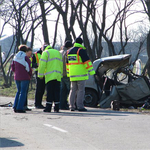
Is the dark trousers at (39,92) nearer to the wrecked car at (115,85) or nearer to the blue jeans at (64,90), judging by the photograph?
the blue jeans at (64,90)

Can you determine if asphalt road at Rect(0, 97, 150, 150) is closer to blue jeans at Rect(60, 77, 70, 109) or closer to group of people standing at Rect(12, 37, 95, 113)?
group of people standing at Rect(12, 37, 95, 113)

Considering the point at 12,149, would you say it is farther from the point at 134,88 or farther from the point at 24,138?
the point at 134,88

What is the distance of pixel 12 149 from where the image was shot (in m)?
6.37

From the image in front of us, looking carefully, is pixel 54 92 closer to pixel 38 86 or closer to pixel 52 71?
pixel 52 71

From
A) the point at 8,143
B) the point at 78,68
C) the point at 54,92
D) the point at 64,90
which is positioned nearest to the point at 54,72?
the point at 54,92

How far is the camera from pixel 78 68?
38.3ft

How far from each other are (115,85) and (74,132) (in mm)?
6252

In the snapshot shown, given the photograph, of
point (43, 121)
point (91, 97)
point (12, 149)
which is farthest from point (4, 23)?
point (12, 149)

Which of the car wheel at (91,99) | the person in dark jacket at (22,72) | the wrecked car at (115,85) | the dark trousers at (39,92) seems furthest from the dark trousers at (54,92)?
the car wheel at (91,99)

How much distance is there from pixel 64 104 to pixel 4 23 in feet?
95.3

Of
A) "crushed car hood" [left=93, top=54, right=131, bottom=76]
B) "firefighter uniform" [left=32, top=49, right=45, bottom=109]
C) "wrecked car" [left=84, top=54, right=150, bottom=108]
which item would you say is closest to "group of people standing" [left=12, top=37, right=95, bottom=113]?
"firefighter uniform" [left=32, top=49, right=45, bottom=109]

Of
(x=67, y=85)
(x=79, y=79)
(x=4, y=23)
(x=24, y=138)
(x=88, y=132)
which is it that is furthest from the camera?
(x=4, y=23)

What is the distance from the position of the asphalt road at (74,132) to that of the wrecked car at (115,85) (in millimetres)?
3077

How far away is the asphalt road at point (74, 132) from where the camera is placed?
660cm
